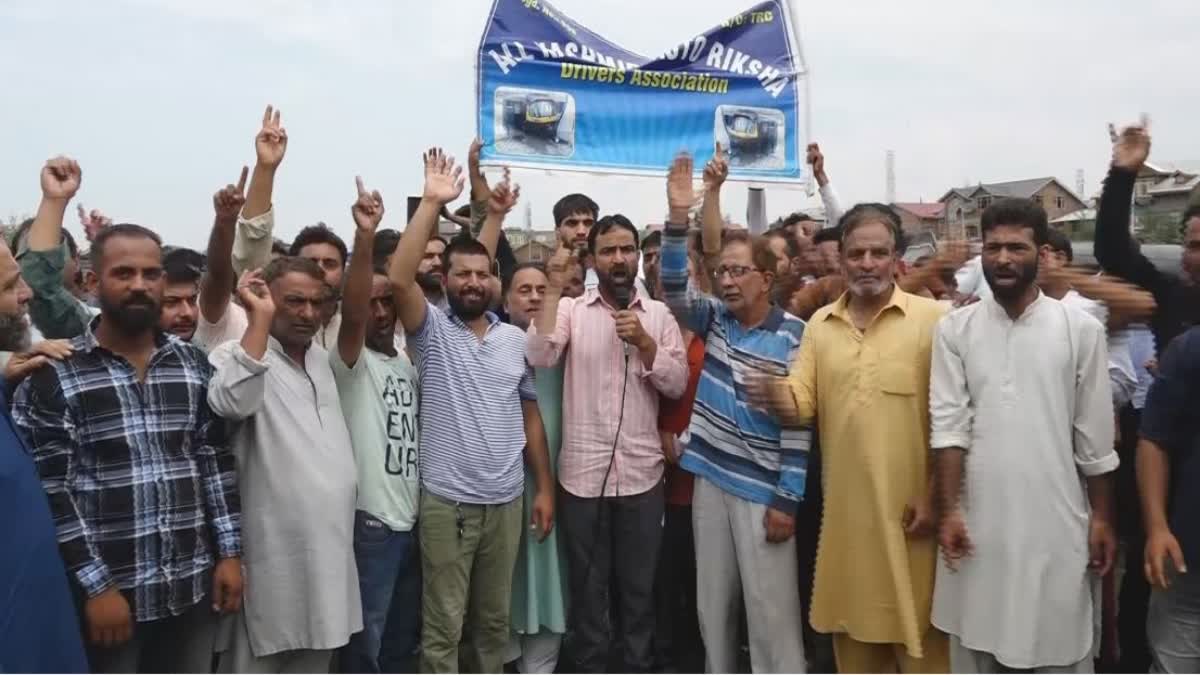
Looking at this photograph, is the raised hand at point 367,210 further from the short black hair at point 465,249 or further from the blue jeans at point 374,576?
the blue jeans at point 374,576

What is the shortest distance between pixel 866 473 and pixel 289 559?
211 cm

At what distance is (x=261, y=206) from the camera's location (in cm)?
388

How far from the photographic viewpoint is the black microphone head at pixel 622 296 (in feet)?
14.0

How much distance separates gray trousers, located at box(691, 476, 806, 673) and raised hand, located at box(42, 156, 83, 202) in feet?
9.09

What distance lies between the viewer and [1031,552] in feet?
9.78

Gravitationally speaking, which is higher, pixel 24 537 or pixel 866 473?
pixel 24 537

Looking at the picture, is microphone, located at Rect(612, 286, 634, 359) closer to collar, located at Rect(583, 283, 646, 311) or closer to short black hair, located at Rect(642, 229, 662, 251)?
collar, located at Rect(583, 283, 646, 311)

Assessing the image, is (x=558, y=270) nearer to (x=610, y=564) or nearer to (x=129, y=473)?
(x=610, y=564)

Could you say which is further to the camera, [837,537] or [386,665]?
[386,665]

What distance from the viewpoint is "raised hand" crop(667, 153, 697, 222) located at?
4008 millimetres

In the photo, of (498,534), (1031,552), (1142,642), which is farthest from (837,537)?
(1142,642)

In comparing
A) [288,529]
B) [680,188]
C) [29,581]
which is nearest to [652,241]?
[680,188]

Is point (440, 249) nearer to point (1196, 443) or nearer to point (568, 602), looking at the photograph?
point (568, 602)

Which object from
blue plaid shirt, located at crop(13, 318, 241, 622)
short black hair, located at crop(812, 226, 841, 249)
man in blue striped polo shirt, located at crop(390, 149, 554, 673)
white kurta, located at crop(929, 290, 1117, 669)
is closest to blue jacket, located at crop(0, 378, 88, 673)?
blue plaid shirt, located at crop(13, 318, 241, 622)
